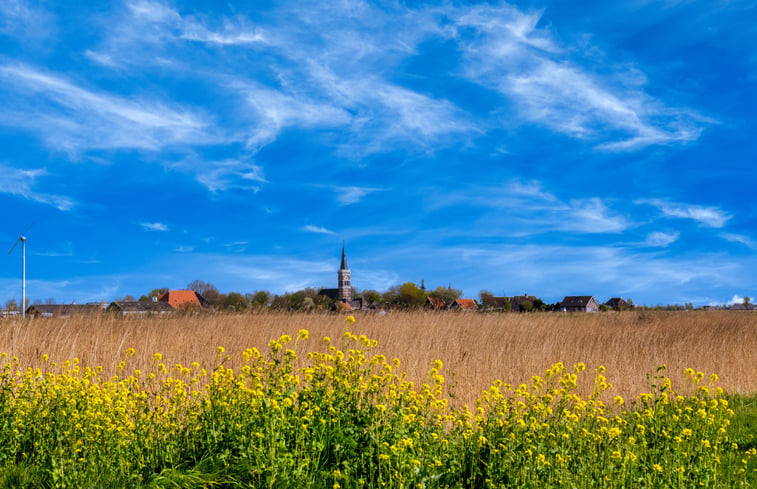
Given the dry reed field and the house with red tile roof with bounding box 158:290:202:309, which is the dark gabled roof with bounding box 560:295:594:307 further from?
the dry reed field

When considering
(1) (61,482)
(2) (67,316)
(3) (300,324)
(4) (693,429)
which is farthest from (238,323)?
(4) (693,429)

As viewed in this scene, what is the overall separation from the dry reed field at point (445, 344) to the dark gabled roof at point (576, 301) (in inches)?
1943

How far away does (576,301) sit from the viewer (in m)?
66.8

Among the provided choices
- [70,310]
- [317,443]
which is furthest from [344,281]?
[317,443]

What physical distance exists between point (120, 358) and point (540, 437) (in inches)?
339

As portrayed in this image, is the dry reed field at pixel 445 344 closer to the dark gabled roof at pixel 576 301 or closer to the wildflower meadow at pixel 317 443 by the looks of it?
the wildflower meadow at pixel 317 443

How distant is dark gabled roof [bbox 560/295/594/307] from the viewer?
65688 mm

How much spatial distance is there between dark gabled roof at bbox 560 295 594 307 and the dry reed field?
162 ft

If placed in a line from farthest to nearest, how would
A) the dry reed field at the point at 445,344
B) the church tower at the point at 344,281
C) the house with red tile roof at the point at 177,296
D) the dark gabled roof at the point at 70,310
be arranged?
the church tower at the point at 344,281 < the house with red tile roof at the point at 177,296 < the dark gabled roof at the point at 70,310 < the dry reed field at the point at 445,344

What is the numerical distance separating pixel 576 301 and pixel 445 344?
188ft

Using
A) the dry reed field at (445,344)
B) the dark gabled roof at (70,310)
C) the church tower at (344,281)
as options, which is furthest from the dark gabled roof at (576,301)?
the church tower at (344,281)

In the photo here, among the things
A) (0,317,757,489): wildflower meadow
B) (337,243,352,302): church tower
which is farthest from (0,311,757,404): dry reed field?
(337,243,352,302): church tower

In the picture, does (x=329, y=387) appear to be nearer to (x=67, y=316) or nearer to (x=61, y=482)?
(x=61, y=482)

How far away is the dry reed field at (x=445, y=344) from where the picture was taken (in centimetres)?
1111
